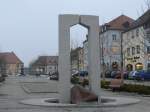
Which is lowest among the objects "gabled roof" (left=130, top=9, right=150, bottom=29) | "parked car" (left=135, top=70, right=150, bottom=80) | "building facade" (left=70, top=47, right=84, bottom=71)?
"parked car" (left=135, top=70, right=150, bottom=80)

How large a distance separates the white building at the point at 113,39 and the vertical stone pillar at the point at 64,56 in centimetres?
6308

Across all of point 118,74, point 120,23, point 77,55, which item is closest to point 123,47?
point 77,55

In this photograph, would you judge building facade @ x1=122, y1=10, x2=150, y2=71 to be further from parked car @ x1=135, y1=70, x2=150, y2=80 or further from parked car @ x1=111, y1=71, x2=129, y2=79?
parked car @ x1=135, y1=70, x2=150, y2=80

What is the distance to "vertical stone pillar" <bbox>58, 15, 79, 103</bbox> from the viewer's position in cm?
2667

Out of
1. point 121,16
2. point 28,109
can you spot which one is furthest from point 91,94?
point 121,16

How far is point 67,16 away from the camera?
2681 centimetres

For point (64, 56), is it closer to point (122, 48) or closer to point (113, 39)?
point (122, 48)

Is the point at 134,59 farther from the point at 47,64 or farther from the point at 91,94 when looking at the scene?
the point at 47,64

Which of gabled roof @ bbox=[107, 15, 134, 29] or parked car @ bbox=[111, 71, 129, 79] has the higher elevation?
gabled roof @ bbox=[107, 15, 134, 29]

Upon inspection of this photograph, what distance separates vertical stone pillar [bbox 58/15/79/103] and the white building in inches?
2484

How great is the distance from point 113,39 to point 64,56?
7817 cm

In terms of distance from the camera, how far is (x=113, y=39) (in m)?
104

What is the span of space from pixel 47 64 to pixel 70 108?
161m

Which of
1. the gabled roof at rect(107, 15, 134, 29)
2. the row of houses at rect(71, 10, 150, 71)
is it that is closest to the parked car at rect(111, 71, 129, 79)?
the row of houses at rect(71, 10, 150, 71)
